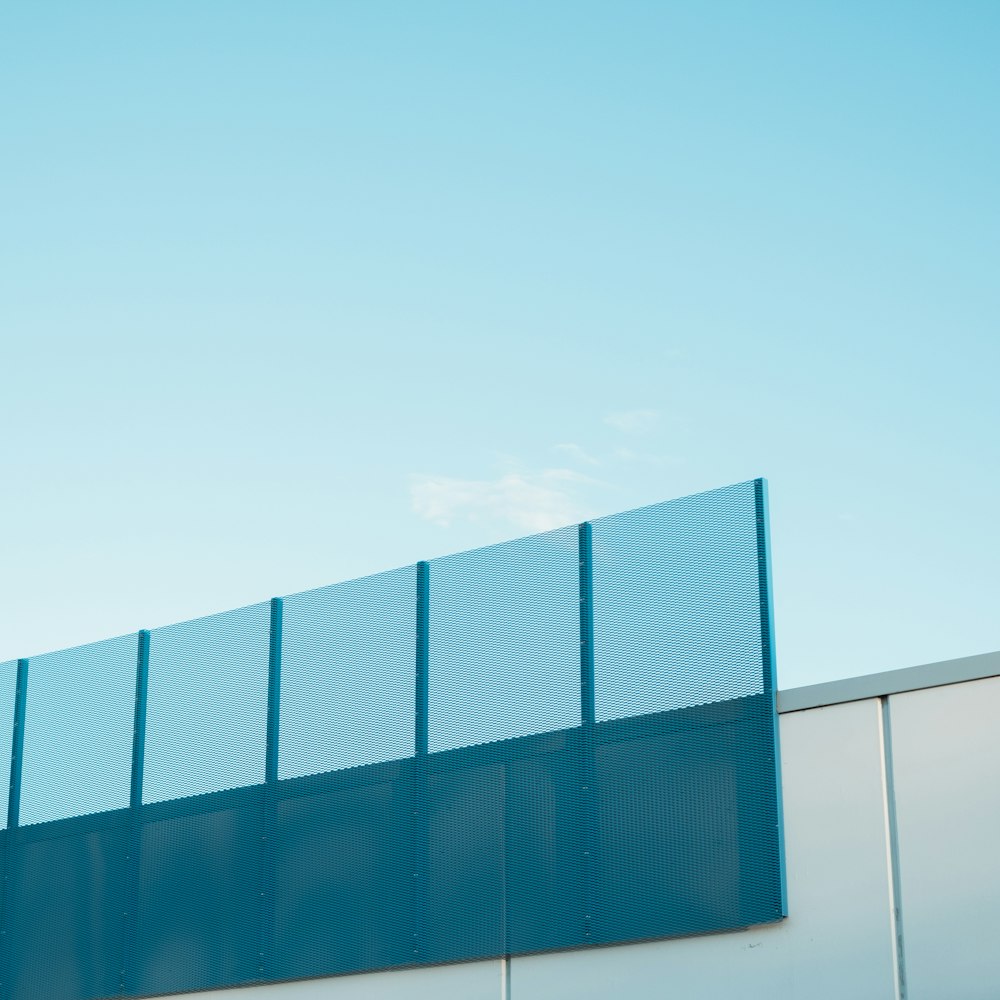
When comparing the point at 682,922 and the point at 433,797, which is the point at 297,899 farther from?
the point at 682,922

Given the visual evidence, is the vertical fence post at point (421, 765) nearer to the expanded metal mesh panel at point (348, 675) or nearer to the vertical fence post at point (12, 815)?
the expanded metal mesh panel at point (348, 675)

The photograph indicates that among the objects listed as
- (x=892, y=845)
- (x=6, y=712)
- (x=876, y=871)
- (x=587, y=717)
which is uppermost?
(x=6, y=712)

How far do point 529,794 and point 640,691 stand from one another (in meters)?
1.78

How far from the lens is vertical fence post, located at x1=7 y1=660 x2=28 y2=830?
26.3 m

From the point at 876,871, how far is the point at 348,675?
762 cm

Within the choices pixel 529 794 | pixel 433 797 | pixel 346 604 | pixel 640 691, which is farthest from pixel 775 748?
pixel 346 604

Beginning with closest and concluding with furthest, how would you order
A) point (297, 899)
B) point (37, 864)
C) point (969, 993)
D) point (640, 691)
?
point (969, 993) → point (640, 691) → point (297, 899) → point (37, 864)

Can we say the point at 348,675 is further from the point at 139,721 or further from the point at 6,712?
the point at 6,712

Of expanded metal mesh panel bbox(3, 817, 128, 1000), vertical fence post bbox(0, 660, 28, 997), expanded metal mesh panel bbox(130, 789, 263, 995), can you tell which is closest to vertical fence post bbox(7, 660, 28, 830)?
vertical fence post bbox(0, 660, 28, 997)

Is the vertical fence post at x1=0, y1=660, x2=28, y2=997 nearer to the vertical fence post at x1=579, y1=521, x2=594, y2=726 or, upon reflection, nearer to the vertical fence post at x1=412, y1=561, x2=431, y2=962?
the vertical fence post at x1=412, y1=561, x2=431, y2=962

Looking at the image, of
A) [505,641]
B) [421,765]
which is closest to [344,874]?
[421,765]

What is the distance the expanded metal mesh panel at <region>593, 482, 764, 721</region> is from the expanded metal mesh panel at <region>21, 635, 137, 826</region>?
7787 millimetres

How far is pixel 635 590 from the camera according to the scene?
2094 cm

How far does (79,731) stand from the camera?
85.6 feet
